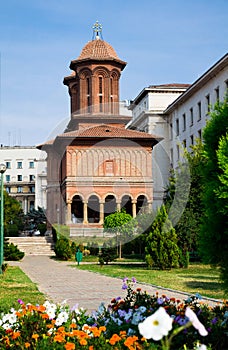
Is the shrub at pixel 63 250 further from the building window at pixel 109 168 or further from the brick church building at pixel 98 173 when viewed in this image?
the building window at pixel 109 168

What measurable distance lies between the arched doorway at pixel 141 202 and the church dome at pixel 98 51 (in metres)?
14.2

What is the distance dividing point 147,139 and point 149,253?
2519 cm

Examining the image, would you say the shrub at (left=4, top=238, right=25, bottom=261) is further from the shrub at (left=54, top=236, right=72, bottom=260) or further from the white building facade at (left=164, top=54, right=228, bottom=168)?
the white building facade at (left=164, top=54, right=228, bottom=168)

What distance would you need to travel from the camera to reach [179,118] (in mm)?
Answer: 49844

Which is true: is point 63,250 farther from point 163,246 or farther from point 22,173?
point 22,173

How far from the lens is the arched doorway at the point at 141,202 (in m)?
46.4

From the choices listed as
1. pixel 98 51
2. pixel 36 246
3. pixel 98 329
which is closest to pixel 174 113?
pixel 98 51

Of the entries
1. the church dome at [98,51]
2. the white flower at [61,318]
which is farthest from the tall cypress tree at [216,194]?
the church dome at [98,51]

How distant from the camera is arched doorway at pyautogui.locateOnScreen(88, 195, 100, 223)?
46.9 meters

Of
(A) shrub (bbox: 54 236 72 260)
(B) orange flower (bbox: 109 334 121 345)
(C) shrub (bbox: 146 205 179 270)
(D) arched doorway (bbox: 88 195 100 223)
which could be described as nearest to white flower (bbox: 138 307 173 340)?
(B) orange flower (bbox: 109 334 121 345)

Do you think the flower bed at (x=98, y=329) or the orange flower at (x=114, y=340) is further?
the flower bed at (x=98, y=329)

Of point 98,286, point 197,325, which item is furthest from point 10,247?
point 197,325

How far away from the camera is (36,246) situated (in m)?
38.2

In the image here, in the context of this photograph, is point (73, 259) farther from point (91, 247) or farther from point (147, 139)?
point (147, 139)
